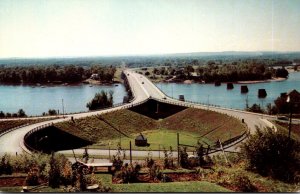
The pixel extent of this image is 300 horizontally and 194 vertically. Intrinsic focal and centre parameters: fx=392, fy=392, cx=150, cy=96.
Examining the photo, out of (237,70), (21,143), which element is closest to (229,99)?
(237,70)

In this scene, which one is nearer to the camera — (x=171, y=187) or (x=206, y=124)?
(x=171, y=187)

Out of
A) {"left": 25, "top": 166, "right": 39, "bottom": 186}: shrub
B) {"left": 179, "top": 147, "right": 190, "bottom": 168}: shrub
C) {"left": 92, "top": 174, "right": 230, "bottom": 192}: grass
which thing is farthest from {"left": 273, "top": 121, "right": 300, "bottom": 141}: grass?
{"left": 25, "top": 166, "right": 39, "bottom": 186}: shrub

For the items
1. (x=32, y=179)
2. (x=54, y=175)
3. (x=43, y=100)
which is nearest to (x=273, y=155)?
(x=54, y=175)

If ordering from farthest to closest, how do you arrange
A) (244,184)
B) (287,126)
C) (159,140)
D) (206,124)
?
→ (206,124), (159,140), (287,126), (244,184)

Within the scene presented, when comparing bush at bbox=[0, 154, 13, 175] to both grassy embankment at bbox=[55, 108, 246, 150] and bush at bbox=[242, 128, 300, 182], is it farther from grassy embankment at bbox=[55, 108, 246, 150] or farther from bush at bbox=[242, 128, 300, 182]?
grassy embankment at bbox=[55, 108, 246, 150]

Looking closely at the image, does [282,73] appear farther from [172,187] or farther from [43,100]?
[172,187]

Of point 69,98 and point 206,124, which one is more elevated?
point 206,124

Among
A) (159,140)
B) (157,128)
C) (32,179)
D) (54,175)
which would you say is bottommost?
(157,128)

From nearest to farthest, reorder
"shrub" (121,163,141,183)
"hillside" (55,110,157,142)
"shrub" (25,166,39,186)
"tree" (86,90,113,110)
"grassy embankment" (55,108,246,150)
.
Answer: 1. "shrub" (25,166,39,186)
2. "shrub" (121,163,141,183)
3. "grassy embankment" (55,108,246,150)
4. "hillside" (55,110,157,142)
5. "tree" (86,90,113,110)

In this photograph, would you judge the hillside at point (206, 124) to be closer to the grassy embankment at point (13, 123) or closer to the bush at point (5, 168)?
the grassy embankment at point (13, 123)
